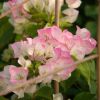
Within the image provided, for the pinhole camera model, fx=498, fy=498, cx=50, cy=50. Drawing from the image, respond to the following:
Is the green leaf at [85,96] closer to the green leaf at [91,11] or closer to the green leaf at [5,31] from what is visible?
the green leaf at [5,31]

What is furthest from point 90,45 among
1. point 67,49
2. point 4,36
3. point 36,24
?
point 4,36

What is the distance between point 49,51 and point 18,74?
0.07 m

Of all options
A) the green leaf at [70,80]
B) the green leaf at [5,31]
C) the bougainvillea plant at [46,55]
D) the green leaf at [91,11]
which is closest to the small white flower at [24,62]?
the bougainvillea plant at [46,55]

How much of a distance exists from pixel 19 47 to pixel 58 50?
0.10m

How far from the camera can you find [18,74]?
926 millimetres

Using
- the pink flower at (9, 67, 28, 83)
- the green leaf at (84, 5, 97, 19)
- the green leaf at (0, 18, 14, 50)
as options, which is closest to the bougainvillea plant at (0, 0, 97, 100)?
the pink flower at (9, 67, 28, 83)

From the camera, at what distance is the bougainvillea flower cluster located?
93cm

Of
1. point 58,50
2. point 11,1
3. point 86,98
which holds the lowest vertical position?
point 86,98

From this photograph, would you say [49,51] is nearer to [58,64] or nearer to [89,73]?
[58,64]

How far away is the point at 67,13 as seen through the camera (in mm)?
1083

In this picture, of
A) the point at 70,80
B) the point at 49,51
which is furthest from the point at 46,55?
the point at 70,80

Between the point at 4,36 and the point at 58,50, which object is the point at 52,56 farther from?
the point at 4,36

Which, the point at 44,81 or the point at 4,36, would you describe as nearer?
the point at 44,81

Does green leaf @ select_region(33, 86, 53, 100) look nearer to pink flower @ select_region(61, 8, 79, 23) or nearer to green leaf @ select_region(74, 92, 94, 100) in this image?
green leaf @ select_region(74, 92, 94, 100)
